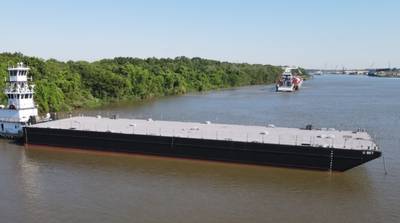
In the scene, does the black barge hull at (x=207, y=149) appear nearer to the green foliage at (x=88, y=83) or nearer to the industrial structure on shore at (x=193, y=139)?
the industrial structure on shore at (x=193, y=139)

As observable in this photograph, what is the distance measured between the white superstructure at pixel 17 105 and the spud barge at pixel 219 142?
12.2 ft

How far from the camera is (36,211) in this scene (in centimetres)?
3028

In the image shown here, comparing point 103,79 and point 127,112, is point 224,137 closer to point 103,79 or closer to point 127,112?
point 127,112

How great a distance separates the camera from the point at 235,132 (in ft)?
150

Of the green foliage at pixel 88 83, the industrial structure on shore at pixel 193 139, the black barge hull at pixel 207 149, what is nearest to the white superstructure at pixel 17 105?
the industrial structure on shore at pixel 193 139

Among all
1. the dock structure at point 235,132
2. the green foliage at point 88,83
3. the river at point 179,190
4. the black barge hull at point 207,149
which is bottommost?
the river at point 179,190

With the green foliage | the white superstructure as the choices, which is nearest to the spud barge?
the white superstructure

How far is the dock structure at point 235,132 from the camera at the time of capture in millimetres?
40125

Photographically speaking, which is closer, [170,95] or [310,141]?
[310,141]

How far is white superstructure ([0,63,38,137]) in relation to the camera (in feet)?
179

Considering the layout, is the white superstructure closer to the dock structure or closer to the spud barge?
the dock structure

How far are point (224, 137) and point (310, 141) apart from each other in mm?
7810

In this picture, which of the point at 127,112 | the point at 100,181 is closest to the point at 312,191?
the point at 100,181

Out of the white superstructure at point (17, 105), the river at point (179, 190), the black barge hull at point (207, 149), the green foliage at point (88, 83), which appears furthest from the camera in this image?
the green foliage at point (88, 83)
